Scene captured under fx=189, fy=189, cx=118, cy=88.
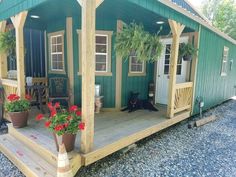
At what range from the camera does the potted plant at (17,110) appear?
11.1 feet

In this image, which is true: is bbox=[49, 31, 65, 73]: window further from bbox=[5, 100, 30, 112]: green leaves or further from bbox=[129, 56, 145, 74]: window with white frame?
bbox=[129, 56, 145, 74]: window with white frame

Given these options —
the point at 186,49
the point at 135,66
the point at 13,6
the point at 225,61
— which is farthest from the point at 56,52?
the point at 225,61

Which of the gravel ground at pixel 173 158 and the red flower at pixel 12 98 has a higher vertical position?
the red flower at pixel 12 98

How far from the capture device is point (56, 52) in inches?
202

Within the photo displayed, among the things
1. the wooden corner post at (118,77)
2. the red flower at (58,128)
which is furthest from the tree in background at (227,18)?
the red flower at (58,128)

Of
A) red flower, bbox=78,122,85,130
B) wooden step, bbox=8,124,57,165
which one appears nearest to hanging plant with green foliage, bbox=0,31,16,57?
wooden step, bbox=8,124,57,165

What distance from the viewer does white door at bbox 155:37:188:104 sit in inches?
215

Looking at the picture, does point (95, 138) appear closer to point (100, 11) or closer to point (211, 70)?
point (100, 11)

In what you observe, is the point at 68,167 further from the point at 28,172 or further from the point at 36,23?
the point at 36,23

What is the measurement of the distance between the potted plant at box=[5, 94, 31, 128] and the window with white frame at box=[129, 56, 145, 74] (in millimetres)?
2775

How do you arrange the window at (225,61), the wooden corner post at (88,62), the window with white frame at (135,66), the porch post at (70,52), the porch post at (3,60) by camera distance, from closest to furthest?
1. the wooden corner post at (88,62)
2. the porch post at (3,60)
3. the porch post at (70,52)
4. the window with white frame at (135,66)
5. the window at (225,61)

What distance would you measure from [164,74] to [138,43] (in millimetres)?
2593

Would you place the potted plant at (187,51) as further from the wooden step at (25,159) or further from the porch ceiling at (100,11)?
the wooden step at (25,159)

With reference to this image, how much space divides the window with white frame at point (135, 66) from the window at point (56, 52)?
1806mm
